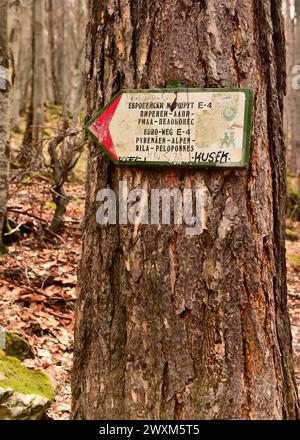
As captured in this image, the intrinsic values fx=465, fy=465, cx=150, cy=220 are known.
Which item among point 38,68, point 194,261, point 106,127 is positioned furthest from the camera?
point 38,68

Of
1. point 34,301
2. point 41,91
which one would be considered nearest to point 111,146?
point 34,301

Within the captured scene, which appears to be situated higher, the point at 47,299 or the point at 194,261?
the point at 194,261

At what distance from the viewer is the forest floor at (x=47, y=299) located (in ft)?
11.6

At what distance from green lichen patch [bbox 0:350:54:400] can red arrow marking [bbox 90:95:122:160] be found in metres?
1.60

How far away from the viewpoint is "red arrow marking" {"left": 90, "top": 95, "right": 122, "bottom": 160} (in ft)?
6.09

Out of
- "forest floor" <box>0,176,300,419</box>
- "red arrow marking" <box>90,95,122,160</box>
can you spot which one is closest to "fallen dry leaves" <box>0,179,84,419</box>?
"forest floor" <box>0,176,300,419</box>

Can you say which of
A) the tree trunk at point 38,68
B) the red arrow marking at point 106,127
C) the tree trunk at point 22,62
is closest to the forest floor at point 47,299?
the red arrow marking at point 106,127

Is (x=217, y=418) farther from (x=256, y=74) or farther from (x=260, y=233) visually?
(x=256, y=74)

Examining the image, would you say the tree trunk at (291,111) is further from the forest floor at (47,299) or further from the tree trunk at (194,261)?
the tree trunk at (194,261)

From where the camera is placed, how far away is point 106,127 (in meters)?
1.88

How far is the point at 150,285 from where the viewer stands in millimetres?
1810

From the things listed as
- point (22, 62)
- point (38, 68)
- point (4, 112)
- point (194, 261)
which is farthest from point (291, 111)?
point (194, 261)

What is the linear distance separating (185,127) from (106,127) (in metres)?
0.32

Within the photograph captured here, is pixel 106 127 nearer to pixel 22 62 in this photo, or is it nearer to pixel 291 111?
pixel 291 111
